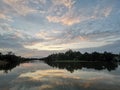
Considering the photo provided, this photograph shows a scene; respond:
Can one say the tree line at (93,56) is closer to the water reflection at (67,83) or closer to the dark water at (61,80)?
the dark water at (61,80)

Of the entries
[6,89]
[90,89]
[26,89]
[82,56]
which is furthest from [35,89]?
[82,56]

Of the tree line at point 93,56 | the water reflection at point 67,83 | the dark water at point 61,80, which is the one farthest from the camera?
the tree line at point 93,56

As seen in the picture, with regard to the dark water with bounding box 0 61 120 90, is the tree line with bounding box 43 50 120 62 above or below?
above

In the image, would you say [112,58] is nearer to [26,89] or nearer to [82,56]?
[82,56]

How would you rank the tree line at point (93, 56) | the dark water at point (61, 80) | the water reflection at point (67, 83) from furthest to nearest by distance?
the tree line at point (93, 56)
the dark water at point (61, 80)
the water reflection at point (67, 83)

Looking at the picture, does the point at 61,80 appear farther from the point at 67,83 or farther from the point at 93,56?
the point at 93,56

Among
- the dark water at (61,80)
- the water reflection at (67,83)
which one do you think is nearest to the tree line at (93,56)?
the dark water at (61,80)

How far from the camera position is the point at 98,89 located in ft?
60.0

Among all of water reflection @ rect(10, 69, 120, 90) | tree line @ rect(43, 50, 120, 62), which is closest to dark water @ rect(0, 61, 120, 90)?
water reflection @ rect(10, 69, 120, 90)

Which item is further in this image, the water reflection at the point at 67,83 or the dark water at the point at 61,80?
the dark water at the point at 61,80

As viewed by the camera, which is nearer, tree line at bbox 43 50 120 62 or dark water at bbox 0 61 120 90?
dark water at bbox 0 61 120 90

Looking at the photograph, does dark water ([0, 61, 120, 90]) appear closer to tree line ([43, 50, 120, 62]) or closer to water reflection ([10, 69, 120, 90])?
water reflection ([10, 69, 120, 90])

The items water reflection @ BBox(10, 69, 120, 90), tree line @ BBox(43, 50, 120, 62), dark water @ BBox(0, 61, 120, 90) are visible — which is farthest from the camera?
tree line @ BBox(43, 50, 120, 62)

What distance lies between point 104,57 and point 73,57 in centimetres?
4817
